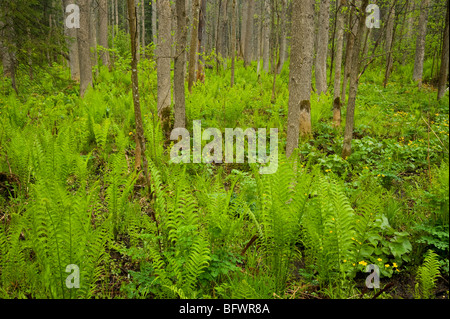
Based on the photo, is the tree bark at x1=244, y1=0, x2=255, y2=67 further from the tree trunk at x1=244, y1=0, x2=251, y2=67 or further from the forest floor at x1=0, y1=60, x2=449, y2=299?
the forest floor at x1=0, y1=60, x2=449, y2=299

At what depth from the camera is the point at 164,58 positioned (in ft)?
17.8

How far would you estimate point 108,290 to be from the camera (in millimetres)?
2316

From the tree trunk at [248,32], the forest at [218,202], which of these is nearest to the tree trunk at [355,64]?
the forest at [218,202]

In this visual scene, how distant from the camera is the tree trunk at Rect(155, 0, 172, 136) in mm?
5262

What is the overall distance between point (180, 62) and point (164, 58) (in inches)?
31.3

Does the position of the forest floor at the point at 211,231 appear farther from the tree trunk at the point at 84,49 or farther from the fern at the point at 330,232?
the tree trunk at the point at 84,49

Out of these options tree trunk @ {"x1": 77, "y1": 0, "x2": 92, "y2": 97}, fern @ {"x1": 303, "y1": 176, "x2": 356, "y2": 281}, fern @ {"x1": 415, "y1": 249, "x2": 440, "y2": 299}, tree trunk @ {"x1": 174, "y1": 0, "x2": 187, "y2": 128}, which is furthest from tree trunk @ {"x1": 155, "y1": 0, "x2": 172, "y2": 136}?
fern @ {"x1": 415, "y1": 249, "x2": 440, "y2": 299}

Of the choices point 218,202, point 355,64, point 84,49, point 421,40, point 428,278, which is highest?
point 421,40

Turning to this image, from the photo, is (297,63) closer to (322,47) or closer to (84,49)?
(322,47)

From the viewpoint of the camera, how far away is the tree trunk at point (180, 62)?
15.0 ft

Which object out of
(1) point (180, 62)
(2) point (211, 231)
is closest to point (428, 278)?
(2) point (211, 231)

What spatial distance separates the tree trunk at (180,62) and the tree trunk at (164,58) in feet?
1.02
